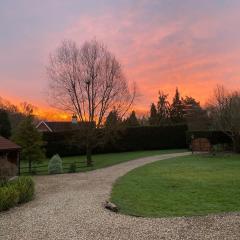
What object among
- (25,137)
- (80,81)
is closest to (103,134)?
(80,81)

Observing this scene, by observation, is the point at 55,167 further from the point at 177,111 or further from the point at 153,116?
the point at 153,116

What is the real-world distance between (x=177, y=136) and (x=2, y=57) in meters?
21.7

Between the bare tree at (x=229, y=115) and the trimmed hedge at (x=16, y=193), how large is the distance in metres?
20.6

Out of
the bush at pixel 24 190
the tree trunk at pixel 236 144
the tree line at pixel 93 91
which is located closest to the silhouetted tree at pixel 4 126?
the tree line at pixel 93 91

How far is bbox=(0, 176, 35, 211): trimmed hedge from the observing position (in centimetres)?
1005

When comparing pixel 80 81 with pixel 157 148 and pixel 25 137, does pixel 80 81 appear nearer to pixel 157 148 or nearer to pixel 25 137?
pixel 25 137

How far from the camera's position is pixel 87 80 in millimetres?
28406

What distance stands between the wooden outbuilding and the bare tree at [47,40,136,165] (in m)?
7.93

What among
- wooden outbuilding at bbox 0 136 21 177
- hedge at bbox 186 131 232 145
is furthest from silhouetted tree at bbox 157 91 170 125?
wooden outbuilding at bbox 0 136 21 177

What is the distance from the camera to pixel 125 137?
36.9 m

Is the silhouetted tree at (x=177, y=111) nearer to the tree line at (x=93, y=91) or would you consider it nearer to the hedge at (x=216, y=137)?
the hedge at (x=216, y=137)

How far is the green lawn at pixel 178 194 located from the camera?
358 inches

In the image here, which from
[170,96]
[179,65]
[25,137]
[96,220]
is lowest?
[96,220]

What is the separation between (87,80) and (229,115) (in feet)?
39.8
